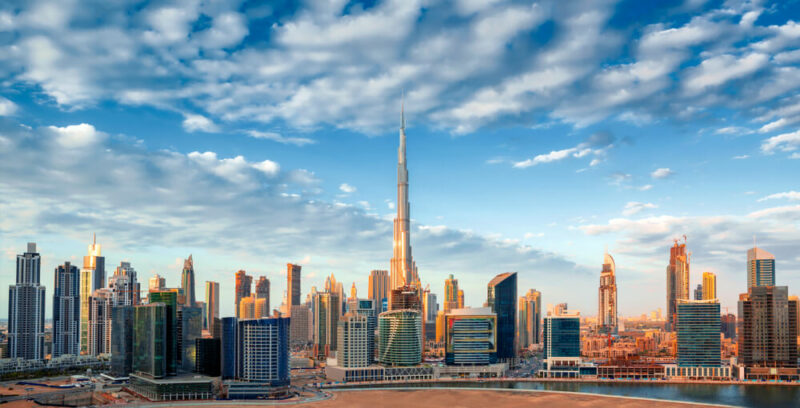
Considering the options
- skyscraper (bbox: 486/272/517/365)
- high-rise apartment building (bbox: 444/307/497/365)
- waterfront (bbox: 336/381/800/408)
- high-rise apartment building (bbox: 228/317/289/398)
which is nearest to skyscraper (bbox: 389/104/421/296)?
skyscraper (bbox: 486/272/517/365)

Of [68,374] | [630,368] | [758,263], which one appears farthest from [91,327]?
[758,263]

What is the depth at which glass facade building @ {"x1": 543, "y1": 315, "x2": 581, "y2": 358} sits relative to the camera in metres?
128

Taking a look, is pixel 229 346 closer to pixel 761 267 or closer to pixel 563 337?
pixel 563 337

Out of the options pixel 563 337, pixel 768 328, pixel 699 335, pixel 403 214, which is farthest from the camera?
pixel 403 214

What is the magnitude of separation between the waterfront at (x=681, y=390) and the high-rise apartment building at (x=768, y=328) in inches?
Answer: 416

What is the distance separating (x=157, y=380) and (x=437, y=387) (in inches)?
1672

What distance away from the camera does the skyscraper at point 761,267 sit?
15562 cm

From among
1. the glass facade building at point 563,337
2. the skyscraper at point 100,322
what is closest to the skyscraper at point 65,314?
the skyscraper at point 100,322

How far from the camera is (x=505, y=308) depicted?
152000 mm

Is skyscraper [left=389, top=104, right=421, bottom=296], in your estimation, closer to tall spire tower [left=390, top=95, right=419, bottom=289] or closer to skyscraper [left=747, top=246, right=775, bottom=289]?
tall spire tower [left=390, top=95, right=419, bottom=289]

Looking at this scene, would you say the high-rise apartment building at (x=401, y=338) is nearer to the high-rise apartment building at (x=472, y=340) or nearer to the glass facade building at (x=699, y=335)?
the high-rise apartment building at (x=472, y=340)

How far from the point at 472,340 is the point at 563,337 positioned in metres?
17.2

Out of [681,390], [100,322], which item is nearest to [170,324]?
[100,322]

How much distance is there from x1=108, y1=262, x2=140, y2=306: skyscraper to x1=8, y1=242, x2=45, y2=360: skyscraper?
1622 centimetres
